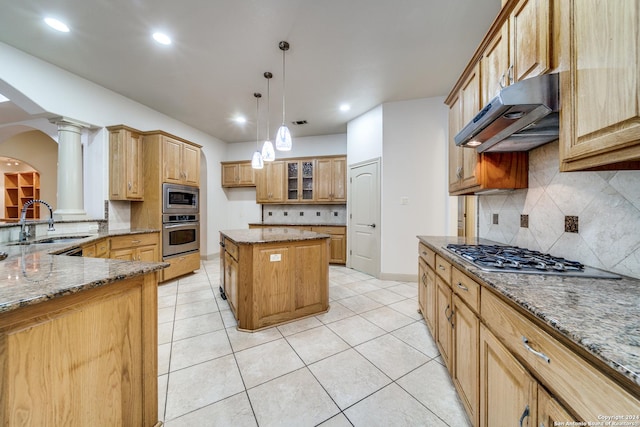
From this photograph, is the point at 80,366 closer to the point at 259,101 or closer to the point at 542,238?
the point at 542,238

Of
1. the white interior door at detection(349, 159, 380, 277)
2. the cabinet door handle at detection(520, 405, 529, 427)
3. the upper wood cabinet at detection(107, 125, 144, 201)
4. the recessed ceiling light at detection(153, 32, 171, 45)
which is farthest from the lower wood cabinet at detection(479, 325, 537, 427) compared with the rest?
the upper wood cabinet at detection(107, 125, 144, 201)

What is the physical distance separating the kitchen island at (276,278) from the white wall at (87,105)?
8.34ft

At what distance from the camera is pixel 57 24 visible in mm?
2168

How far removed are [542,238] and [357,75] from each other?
2613 millimetres

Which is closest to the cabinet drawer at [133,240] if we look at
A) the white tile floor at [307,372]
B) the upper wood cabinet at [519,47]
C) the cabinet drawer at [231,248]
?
the white tile floor at [307,372]

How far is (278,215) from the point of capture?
18.4 ft

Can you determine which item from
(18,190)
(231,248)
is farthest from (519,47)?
(18,190)

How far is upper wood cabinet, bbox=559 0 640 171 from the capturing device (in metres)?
0.71

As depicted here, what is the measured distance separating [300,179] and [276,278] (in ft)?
10.5

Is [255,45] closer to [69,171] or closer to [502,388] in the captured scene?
[69,171]

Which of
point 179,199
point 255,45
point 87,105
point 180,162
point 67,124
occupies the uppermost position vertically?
point 255,45

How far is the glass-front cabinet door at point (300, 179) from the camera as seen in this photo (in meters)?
5.14

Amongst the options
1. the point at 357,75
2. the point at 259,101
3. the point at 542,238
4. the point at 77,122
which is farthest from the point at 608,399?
the point at 77,122

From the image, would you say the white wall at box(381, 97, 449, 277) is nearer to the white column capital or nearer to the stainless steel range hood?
the stainless steel range hood
